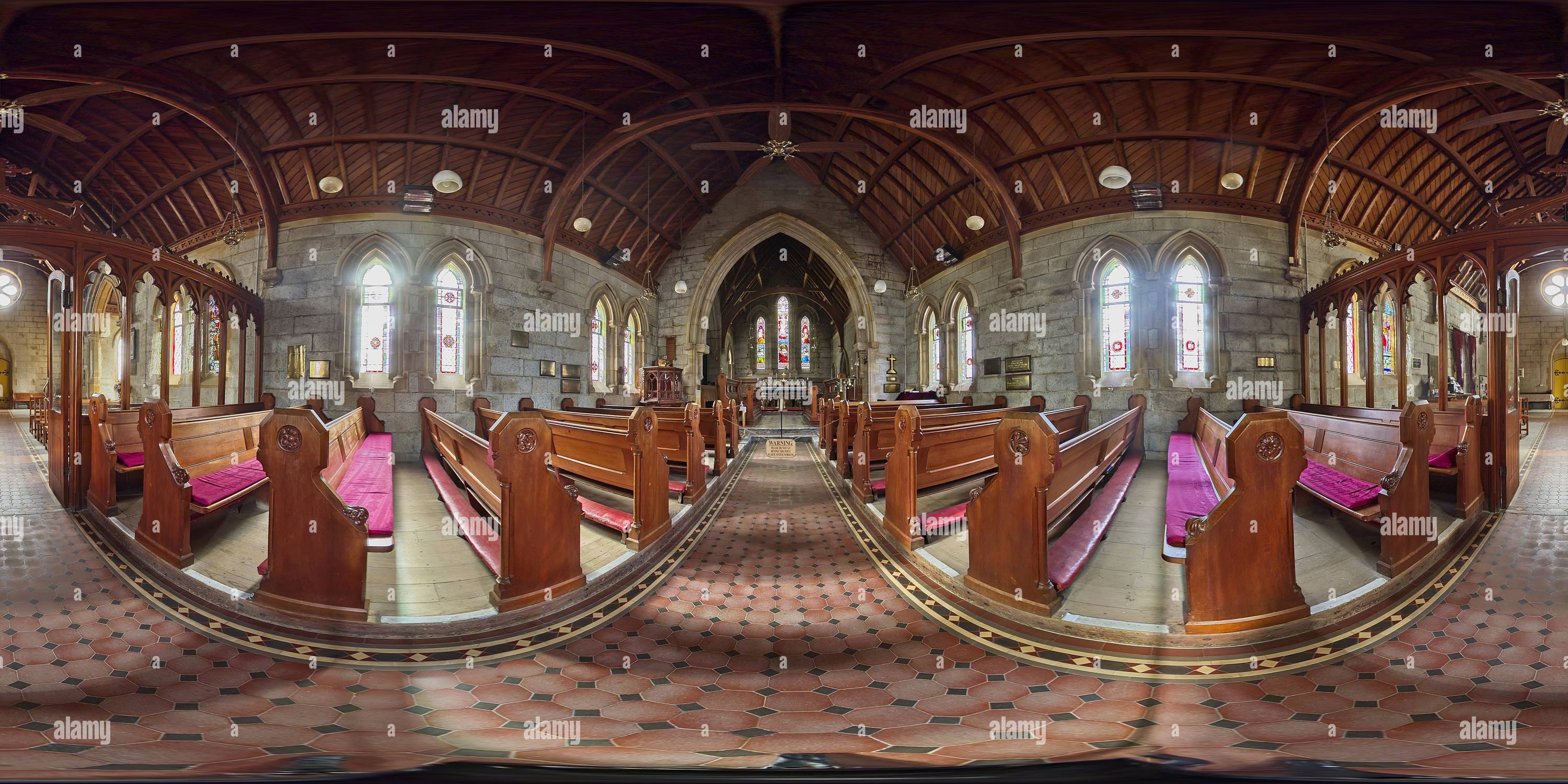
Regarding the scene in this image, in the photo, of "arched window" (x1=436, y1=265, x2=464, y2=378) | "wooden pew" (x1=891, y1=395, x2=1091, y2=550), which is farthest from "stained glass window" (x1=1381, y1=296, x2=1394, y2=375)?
"arched window" (x1=436, y1=265, x2=464, y2=378)

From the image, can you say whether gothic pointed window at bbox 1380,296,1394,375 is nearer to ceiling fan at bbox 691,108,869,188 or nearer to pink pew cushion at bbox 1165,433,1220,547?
pink pew cushion at bbox 1165,433,1220,547

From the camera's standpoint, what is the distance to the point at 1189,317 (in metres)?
8.53

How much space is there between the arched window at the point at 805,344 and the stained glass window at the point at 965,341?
11752 millimetres

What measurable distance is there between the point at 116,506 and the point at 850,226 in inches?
461

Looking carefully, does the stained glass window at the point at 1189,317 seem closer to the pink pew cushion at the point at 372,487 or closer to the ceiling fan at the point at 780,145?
the ceiling fan at the point at 780,145

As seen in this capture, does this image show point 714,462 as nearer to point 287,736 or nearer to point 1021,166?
point 287,736

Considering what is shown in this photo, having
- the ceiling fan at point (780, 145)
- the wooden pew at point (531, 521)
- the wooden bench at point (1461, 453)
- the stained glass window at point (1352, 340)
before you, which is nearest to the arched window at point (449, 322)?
the ceiling fan at point (780, 145)

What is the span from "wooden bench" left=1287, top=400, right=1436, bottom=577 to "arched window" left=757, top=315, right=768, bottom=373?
18917mm

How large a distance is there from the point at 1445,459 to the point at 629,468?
6298mm

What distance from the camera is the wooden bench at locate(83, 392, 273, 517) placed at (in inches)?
172

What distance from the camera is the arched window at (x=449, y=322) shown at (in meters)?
8.91

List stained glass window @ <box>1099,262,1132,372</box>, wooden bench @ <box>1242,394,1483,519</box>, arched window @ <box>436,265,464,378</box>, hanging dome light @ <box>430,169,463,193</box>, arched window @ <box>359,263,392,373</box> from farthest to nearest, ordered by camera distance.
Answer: arched window @ <box>436,265,464,378</box> → stained glass window @ <box>1099,262,1132,372</box> → arched window @ <box>359,263,392,373</box> → hanging dome light @ <box>430,169,463,193</box> → wooden bench @ <box>1242,394,1483,519</box>

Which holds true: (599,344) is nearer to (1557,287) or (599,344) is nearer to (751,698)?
(751,698)

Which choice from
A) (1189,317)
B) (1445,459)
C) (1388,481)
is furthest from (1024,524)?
(1189,317)
